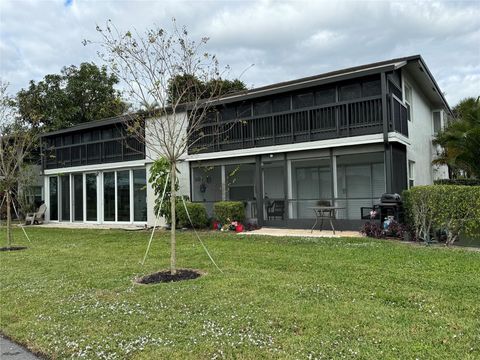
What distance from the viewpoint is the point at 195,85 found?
7.67 m

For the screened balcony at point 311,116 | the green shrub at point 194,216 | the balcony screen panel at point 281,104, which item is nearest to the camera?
the screened balcony at point 311,116

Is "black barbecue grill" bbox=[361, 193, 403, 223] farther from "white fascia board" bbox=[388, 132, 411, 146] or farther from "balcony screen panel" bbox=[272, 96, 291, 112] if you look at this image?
"balcony screen panel" bbox=[272, 96, 291, 112]

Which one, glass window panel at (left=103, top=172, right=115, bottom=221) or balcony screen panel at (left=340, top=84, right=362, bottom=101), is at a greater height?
balcony screen panel at (left=340, top=84, right=362, bottom=101)

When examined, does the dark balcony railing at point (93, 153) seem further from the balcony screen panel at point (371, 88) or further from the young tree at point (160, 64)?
the young tree at point (160, 64)

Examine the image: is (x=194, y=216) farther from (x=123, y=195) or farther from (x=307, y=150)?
(x=123, y=195)

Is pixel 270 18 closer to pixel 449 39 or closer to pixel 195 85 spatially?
pixel 195 85

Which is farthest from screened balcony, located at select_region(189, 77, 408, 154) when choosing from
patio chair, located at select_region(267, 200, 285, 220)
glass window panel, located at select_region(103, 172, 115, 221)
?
glass window panel, located at select_region(103, 172, 115, 221)

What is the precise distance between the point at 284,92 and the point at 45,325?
11.2 m

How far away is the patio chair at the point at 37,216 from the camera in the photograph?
69.3 feet

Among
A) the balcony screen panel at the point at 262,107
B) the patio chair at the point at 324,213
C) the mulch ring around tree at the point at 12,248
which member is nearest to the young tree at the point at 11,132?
the mulch ring around tree at the point at 12,248

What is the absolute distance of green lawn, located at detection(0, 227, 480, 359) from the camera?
153 inches

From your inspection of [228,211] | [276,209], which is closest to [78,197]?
[228,211]

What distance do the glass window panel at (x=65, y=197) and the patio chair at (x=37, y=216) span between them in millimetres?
1090

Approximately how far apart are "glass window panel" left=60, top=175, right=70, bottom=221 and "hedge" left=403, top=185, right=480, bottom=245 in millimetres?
17132
